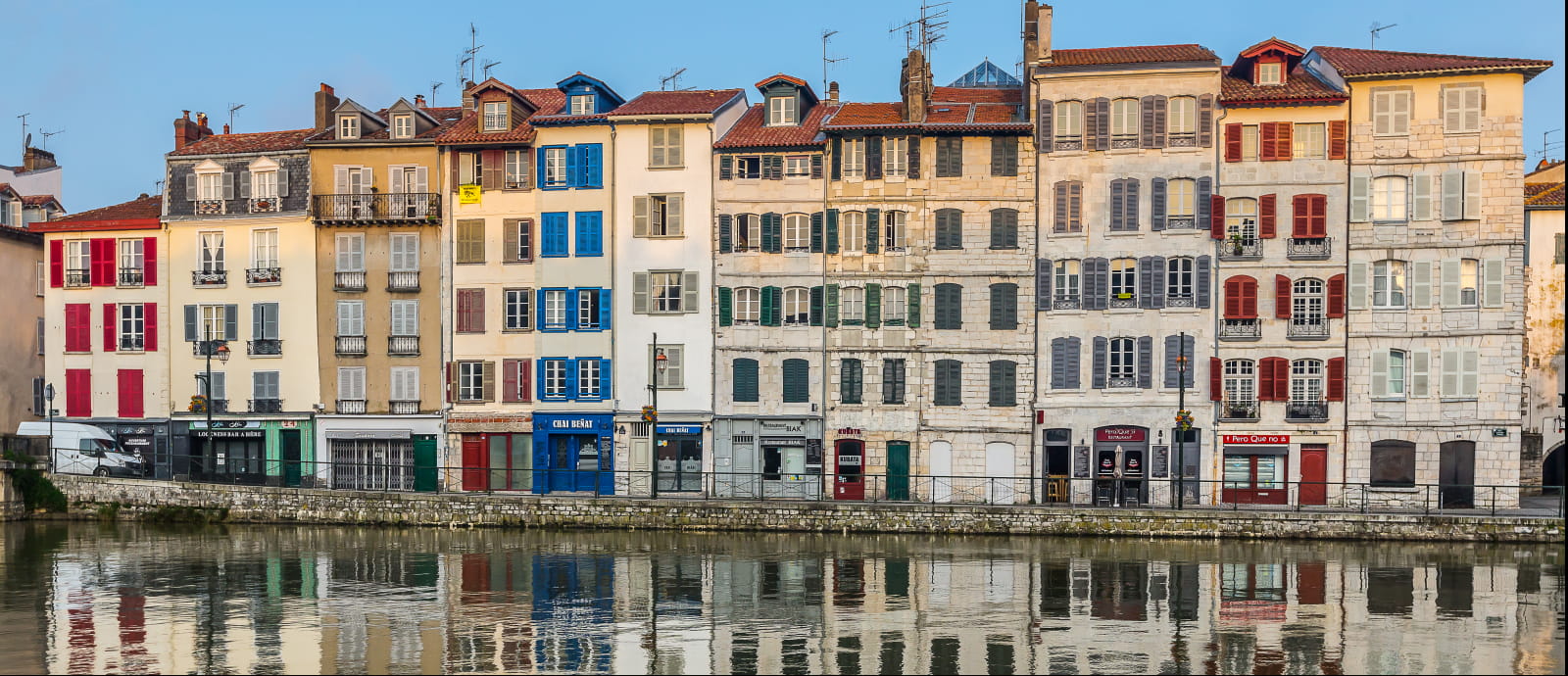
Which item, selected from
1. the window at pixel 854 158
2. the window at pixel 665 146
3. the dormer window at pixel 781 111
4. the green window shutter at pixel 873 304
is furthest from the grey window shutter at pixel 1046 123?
the window at pixel 665 146

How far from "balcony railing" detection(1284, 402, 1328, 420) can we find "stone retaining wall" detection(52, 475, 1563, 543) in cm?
627

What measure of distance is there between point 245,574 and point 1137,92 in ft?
107

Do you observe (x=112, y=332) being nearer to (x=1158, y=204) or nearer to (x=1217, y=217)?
(x=1158, y=204)

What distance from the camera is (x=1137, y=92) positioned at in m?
49.4

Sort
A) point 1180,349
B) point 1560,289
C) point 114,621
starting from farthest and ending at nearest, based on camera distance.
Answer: point 1560,289, point 1180,349, point 114,621

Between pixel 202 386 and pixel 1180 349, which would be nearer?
pixel 1180 349

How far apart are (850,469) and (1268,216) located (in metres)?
17.1

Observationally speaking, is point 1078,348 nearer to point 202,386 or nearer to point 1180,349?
point 1180,349

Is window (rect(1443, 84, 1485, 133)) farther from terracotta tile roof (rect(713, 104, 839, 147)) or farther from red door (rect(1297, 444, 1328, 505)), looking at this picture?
terracotta tile roof (rect(713, 104, 839, 147))

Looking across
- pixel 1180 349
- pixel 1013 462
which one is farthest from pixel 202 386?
Result: pixel 1180 349

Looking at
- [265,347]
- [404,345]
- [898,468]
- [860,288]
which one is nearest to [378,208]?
[404,345]

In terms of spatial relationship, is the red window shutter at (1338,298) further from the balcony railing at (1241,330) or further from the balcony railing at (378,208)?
the balcony railing at (378,208)

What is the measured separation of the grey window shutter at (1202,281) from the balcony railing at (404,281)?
2920 centimetres

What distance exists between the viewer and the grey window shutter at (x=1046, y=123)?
49969 mm
